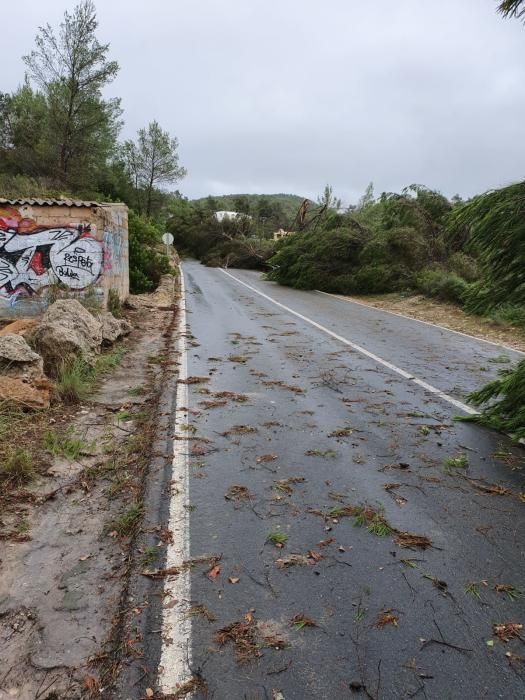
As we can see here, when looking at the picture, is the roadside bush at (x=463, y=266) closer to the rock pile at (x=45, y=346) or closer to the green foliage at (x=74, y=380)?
the rock pile at (x=45, y=346)

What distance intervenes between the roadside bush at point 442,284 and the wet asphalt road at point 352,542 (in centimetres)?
1114

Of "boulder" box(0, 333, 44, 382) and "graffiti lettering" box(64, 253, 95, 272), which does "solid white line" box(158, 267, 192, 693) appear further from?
"graffiti lettering" box(64, 253, 95, 272)

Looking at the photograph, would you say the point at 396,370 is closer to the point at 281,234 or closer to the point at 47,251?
the point at 47,251

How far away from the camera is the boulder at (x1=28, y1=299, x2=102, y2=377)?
25.0 feet

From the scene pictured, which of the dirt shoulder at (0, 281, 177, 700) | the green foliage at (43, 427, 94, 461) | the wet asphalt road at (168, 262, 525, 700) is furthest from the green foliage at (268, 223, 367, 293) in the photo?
the green foliage at (43, 427, 94, 461)

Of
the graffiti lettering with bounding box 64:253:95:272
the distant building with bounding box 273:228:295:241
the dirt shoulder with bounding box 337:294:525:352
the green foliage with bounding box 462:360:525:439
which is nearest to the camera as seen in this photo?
the green foliage with bounding box 462:360:525:439

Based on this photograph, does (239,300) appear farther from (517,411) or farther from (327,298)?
(517,411)

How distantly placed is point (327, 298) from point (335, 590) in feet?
62.6

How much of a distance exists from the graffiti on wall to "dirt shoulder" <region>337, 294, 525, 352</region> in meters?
8.66

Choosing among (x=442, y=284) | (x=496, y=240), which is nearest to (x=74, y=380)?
(x=496, y=240)

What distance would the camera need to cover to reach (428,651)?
2.66 m

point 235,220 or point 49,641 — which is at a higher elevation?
point 235,220

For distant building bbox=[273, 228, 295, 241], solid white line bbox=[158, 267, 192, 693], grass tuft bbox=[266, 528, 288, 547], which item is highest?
distant building bbox=[273, 228, 295, 241]

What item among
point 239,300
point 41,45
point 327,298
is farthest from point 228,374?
point 41,45
